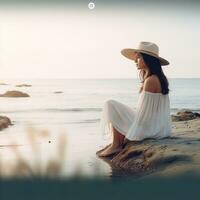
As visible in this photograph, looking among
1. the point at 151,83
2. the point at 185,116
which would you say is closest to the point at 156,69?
the point at 151,83

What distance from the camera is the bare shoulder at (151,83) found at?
3732mm

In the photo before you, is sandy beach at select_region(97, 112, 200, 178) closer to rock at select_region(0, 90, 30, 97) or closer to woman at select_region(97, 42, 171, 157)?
woman at select_region(97, 42, 171, 157)

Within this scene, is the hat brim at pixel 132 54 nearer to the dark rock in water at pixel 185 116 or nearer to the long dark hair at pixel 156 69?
the long dark hair at pixel 156 69

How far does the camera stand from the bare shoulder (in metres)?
A: 3.73

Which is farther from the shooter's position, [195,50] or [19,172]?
[195,50]

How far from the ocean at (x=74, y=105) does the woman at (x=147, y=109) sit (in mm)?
251

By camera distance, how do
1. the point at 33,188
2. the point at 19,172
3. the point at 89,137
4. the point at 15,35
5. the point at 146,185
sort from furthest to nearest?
1. the point at 89,137
2. the point at 15,35
3. the point at 146,185
4. the point at 33,188
5. the point at 19,172

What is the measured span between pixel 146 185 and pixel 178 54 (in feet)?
6.08

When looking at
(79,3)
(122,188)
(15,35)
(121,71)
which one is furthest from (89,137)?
(122,188)

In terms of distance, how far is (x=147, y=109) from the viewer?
3.73m

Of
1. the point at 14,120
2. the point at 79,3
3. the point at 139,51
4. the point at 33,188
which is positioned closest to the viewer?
the point at 33,188

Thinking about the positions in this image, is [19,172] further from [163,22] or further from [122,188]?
[163,22]

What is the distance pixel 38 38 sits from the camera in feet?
11.4

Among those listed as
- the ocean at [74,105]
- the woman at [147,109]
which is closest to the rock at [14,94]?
the ocean at [74,105]
